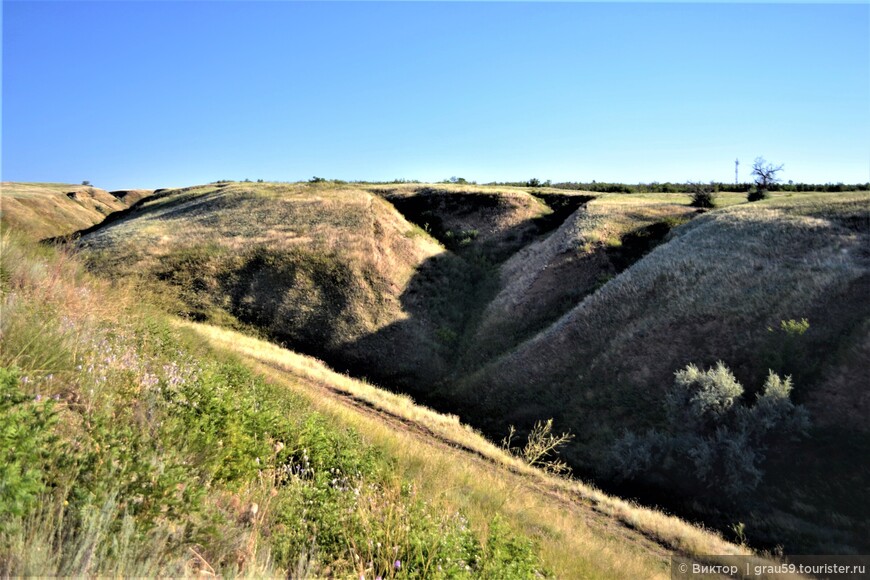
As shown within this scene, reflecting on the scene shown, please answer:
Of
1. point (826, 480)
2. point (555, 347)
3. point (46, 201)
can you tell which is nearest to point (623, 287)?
point (555, 347)

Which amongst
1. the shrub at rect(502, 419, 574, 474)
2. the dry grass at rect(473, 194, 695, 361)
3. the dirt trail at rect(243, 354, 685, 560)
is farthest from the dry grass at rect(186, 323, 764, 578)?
the dry grass at rect(473, 194, 695, 361)

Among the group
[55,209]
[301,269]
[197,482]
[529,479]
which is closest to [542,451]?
[529,479]

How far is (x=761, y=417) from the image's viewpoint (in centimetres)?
1478

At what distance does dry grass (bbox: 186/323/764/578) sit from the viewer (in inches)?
315

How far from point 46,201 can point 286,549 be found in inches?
4073

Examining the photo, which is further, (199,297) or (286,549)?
(199,297)

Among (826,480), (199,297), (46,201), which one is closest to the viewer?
(826,480)

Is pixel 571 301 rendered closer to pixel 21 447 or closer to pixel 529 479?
pixel 529 479

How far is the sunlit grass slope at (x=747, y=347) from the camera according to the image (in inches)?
522

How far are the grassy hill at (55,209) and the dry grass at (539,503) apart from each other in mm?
67360

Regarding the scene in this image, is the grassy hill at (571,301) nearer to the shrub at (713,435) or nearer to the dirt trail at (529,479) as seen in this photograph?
the shrub at (713,435)

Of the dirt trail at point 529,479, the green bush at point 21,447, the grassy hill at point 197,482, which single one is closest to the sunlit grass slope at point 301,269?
the dirt trail at point 529,479

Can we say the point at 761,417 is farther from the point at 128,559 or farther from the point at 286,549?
the point at 128,559

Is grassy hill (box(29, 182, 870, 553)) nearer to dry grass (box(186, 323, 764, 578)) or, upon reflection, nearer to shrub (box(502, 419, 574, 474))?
shrub (box(502, 419, 574, 474))
